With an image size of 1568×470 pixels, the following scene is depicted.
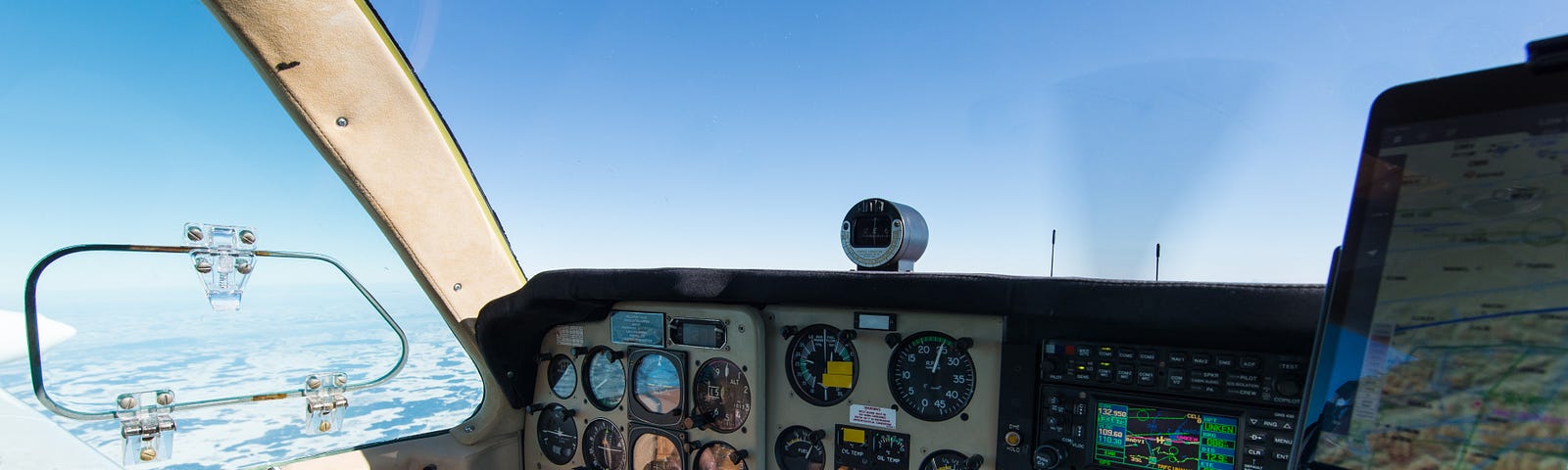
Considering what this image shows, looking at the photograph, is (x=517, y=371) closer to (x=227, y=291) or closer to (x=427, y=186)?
(x=427, y=186)

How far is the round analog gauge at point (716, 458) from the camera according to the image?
99.6 inches

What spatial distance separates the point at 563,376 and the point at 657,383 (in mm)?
492

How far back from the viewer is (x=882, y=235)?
7.82 feet

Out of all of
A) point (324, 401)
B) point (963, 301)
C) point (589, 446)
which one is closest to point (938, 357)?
point (963, 301)

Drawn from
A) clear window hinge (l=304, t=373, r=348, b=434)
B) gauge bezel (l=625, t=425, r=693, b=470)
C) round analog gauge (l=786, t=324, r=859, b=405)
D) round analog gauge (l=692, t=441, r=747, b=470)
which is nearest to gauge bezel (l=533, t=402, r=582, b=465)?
gauge bezel (l=625, t=425, r=693, b=470)

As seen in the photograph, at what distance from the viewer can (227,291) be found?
223 cm

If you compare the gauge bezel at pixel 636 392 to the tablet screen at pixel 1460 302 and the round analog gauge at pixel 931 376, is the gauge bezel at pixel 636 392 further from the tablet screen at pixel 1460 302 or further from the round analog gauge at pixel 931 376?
the tablet screen at pixel 1460 302

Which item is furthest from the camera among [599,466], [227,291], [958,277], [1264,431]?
[599,466]

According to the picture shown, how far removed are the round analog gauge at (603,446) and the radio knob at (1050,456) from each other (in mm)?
1536

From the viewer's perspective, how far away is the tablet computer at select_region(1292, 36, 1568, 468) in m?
0.57

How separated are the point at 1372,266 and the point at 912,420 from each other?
171cm

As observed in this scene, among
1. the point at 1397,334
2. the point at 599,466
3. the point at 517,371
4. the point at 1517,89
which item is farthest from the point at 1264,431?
the point at 517,371

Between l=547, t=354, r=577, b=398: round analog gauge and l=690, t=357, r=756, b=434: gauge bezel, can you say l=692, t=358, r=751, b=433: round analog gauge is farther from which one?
l=547, t=354, r=577, b=398: round analog gauge

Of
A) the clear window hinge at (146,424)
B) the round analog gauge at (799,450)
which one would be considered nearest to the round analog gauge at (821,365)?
the round analog gauge at (799,450)
